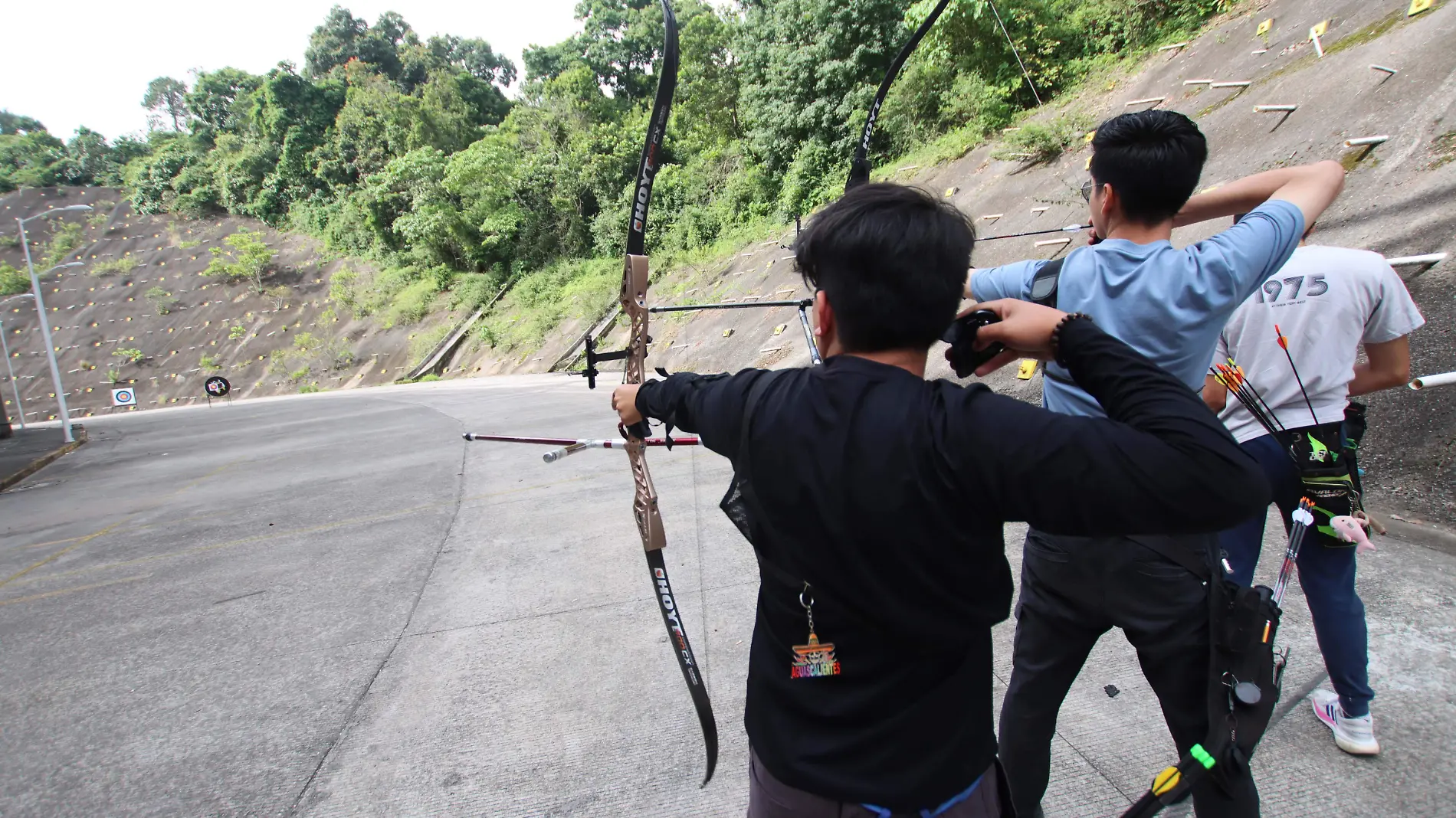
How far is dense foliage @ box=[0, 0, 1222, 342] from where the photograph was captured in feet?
58.2

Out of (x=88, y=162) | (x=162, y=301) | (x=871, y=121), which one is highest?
(x=88, y=162)

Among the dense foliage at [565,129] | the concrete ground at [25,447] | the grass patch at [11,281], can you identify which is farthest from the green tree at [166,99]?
the concrete ground at [25,447]

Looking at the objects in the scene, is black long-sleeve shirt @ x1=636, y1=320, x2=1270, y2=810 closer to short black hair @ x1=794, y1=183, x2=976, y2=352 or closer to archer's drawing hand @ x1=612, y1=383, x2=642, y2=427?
short black hair @ x1=794, y1=183, x2=976, y2=352

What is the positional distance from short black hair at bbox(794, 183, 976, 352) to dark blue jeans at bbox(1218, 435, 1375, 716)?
1.57m

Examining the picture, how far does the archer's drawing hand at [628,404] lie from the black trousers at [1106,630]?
101 cm

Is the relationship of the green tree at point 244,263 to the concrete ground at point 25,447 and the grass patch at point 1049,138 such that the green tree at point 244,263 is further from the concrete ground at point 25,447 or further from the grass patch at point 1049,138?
the grass patch at point 1049,138

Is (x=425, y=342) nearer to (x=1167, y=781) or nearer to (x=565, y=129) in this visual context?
(x=565, y=129)

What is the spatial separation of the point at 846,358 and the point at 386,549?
558 cm

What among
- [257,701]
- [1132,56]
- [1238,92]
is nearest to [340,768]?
[257,701]

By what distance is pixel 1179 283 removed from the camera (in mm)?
1381

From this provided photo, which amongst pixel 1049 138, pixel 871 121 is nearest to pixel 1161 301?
pixel 871 121

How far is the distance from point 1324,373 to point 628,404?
2022 mm

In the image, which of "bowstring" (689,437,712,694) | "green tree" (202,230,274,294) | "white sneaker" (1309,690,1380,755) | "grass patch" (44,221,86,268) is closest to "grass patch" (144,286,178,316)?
"green tree" (202,230,274,294)

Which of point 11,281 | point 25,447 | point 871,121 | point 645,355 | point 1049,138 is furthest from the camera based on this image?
point 11,281
